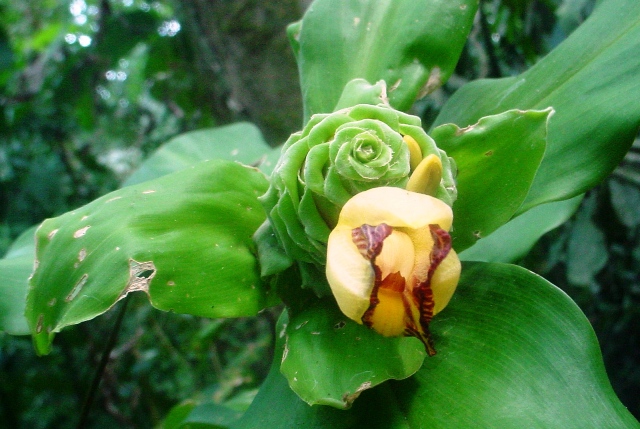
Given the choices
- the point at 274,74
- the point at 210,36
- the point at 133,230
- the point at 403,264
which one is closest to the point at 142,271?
the point at 133,230

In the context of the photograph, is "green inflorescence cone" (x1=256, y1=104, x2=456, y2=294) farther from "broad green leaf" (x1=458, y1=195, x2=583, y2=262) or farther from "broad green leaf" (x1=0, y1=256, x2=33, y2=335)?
"broad green leaf" (x1=0, y1=256, x2=33, y2=335)

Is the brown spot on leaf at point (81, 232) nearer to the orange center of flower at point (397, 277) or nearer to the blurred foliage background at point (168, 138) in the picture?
the orange center of flower at point (397, 277)

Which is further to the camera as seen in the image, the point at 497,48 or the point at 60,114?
the point at 60,114

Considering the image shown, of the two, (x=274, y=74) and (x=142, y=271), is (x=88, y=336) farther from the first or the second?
(x=142, y=271)

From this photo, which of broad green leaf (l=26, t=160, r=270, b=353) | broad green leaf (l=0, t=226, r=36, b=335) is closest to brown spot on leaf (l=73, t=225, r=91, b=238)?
broad green leaf (l=26, t=160, r=270, b=353)

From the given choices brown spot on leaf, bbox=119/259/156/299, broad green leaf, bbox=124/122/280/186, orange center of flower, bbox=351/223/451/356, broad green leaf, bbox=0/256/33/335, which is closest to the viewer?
orange center of flower, bbox=351/223/451/356

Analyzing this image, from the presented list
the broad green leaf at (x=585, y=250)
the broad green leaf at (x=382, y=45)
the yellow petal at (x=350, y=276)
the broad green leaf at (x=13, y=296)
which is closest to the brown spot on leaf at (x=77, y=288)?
the broad green leaf at (x=13, y=296)
